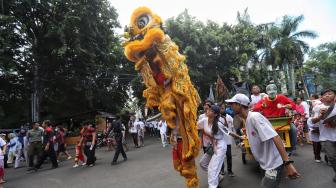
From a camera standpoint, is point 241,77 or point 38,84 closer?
point 38,84

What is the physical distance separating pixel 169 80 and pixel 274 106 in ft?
8.53

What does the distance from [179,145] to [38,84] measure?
1783cm

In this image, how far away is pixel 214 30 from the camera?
83.3 ft

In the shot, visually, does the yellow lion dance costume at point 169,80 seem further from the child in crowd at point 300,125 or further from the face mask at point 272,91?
the child in crowd at point 300,125

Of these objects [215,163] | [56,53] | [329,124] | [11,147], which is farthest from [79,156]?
[56,53]

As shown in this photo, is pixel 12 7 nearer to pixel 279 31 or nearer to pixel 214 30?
pixel 214 30

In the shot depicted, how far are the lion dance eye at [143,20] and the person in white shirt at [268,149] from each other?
2406mm

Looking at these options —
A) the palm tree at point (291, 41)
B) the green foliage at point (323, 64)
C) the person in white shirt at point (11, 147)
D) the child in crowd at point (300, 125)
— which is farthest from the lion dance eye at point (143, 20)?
the green foliage at point (323, 64)

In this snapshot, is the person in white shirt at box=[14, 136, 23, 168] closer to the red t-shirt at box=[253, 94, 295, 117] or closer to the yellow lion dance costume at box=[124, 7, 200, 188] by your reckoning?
the yellow lion dance costume at box=[124, 7, 200, 188]

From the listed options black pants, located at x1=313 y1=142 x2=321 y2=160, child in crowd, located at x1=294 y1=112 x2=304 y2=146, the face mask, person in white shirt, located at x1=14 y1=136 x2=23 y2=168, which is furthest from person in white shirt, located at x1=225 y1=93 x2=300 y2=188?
person in white shirt, located at x1=14 y1=136 x2=23 y2=168

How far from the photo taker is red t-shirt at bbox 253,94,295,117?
Answer: 6.44 meters

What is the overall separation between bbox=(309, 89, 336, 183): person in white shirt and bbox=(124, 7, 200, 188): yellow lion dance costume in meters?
2.30

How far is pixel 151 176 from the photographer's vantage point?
8094mm

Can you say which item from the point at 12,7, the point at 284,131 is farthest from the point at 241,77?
the point at 284,131
